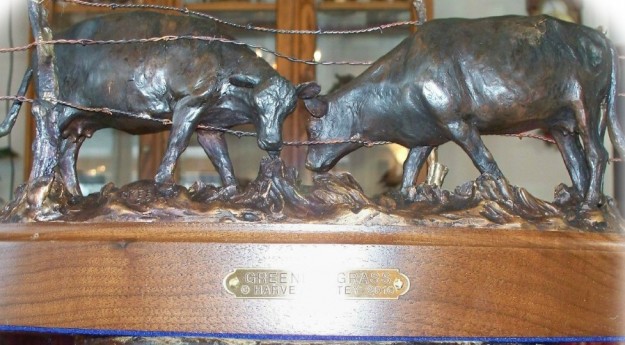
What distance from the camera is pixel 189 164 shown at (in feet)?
6.75

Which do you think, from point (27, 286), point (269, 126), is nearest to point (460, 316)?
point (269, 126)

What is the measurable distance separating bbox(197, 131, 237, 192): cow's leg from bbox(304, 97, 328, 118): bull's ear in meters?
0.14

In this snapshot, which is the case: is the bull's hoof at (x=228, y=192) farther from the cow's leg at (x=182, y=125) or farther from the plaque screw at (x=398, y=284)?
the plaque screw at (x=398, y=284)

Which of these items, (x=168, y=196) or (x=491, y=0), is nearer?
(x=168, y=196)

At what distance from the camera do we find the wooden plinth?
32.4 inches

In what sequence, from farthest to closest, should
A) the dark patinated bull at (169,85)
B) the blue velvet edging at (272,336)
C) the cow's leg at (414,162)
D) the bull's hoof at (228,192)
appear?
1. the cow's leg at (414,162)
2. the dark patinated bull at (169,85)
3. the bull's hoof at (228,192)
4. the blue velvet edging at (272,336)

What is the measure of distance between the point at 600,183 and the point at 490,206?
0.73 feet

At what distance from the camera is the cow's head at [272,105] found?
101 cm

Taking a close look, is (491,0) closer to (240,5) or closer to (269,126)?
(240,5)

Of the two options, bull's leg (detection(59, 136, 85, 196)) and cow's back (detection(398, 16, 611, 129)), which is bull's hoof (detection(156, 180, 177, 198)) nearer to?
bull's leg (detection(59, 136, 85, 196))

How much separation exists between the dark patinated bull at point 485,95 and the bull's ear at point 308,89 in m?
0.04

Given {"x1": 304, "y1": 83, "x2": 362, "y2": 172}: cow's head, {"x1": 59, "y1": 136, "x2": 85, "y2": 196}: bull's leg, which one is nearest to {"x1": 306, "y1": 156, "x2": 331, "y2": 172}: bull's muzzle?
{"x1": 304, "y1": 83, "x2": 362, "y2": 172}: cow's head

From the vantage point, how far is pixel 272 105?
102 centimetres

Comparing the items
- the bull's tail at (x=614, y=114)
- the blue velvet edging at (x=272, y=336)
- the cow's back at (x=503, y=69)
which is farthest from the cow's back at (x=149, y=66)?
the bull's tail at (x=614, y=114)
